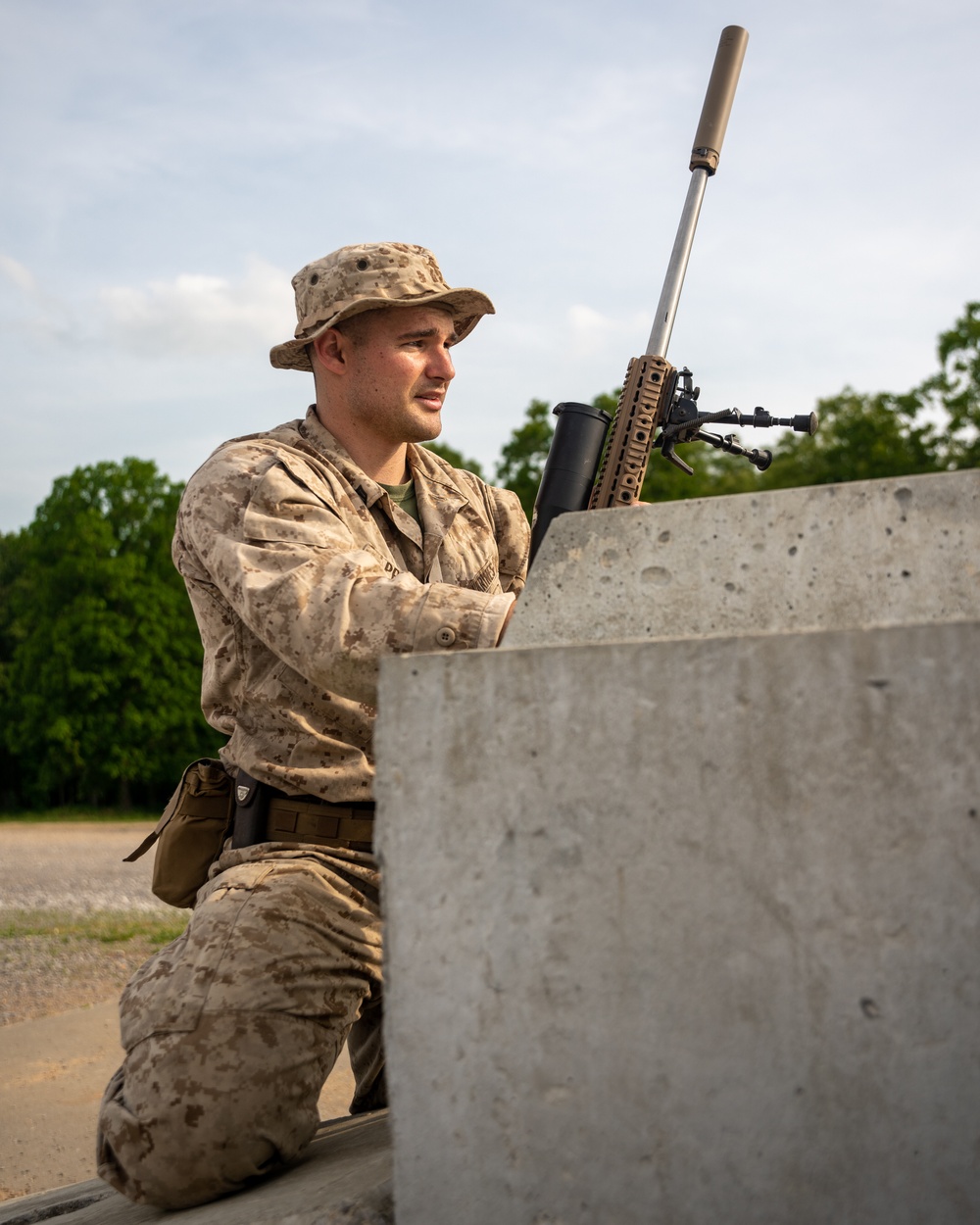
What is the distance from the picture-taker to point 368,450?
11.8ft

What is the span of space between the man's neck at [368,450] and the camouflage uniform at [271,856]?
0.11 metres

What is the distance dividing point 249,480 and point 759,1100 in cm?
191

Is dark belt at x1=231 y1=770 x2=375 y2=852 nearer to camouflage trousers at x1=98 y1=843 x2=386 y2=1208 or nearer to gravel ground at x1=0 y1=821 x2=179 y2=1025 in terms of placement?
camouflage trousers at x1=98 y1=843 x2=386 y2=1208

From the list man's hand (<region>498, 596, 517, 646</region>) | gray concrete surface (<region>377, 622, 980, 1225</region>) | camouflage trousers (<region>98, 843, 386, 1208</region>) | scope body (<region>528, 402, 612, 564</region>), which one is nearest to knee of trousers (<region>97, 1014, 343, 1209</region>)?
camouflage trousers (<region>98, 843, 386, 1208</region>)

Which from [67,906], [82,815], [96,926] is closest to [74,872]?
[67,906]

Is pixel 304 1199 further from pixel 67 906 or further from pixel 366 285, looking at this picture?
pixel 67 906

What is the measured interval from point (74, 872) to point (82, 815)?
17.8 m

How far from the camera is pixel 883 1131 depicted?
179 centimetres

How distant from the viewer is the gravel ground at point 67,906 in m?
7.51

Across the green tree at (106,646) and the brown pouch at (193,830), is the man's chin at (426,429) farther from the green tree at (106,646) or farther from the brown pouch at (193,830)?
the green tree at (106,646)

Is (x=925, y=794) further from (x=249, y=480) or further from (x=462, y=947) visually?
(x=249, y=480)

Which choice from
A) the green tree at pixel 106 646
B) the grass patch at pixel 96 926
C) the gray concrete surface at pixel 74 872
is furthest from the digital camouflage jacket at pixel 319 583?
the green tree at pixel 106 646

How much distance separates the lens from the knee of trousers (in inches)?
106

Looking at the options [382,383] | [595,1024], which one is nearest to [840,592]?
[595,1024]
